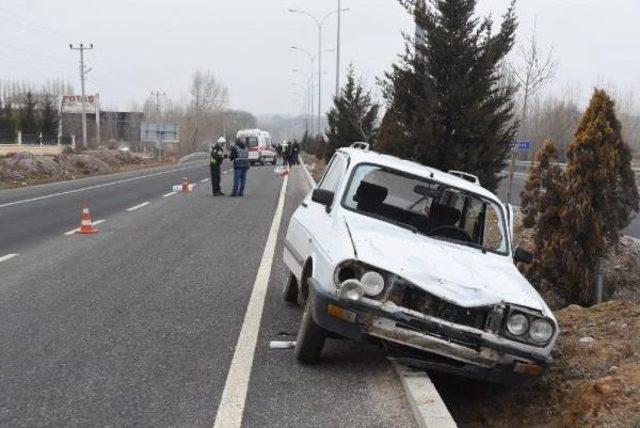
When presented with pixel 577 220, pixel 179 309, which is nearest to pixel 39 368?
pixel 179 309

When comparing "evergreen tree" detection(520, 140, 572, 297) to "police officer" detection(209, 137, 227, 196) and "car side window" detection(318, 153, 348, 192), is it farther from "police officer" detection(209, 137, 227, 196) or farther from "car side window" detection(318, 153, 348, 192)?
"police officer" detection(209, 137, 227, 196)

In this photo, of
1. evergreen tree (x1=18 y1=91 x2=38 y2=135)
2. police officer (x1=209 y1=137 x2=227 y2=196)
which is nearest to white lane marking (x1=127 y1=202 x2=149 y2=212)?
police officer (x1=209 y1=137 x2=227 y2=196)

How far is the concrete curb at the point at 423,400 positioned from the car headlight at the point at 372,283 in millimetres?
668

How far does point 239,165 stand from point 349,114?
7323 millimetres

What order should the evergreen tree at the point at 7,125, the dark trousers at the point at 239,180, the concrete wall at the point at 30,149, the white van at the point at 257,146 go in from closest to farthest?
the dark trousers at the point at 239,180
the white van at the point at 257,146
the concrete wall at the point at 30,149
the evergreen tree at the point at 7,125

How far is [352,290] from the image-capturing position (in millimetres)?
4793

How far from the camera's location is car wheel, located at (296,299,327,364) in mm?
5262

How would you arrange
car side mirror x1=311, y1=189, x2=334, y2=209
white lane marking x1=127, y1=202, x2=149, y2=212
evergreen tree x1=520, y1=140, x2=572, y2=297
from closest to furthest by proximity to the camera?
1. car side mirror x1=311, y1=189, x2=334, y2=209
2. evergreen tree x1=520, y1=140, x2=572, y2=297
3. white lane marking x1=127, y1=202, x2=149, y2=212

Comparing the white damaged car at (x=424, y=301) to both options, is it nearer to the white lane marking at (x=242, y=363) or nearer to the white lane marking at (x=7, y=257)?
the white lane marking at (x=242, y=363)

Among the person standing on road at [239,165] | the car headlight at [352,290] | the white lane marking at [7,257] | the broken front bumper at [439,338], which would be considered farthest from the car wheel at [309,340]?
the person standing on road at [239,165]

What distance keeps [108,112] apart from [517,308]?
125652mm

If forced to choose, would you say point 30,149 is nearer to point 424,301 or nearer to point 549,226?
point 549,226

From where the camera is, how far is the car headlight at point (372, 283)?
479cm

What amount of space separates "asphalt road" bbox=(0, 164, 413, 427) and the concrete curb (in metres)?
0.10
